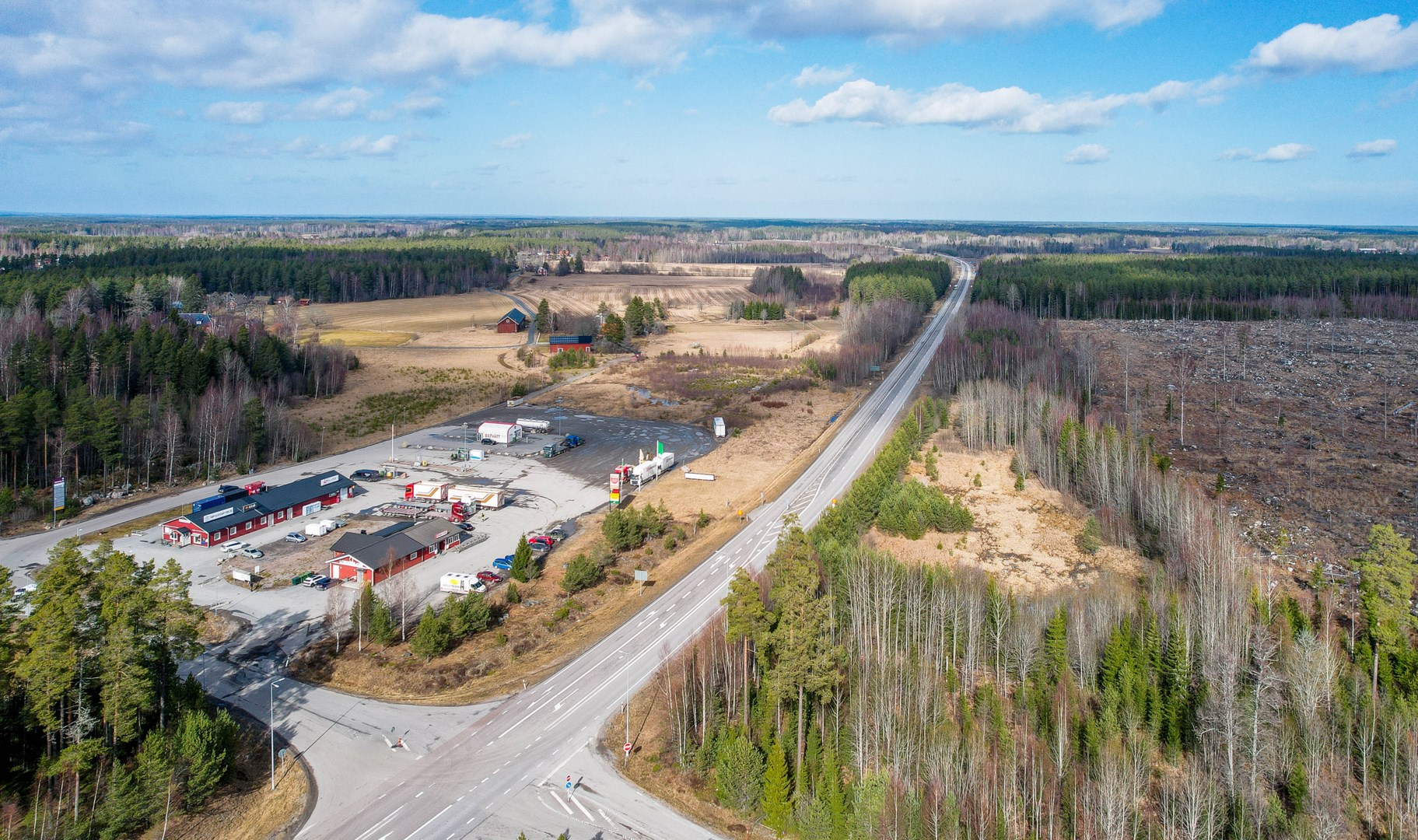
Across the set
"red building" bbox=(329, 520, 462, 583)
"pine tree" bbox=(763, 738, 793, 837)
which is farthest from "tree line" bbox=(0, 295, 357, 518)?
"pine tree" bbox=(763, 738, 793, 837)

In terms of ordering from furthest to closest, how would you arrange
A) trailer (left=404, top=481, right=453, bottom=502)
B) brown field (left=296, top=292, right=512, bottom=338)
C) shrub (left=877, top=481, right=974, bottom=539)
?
brown field (left=296, top=292, right=512, bottom=338)
trailer (left=404, top=481, right=453, bottom=502)
shrub (left=877, top=481, right=974, bottom=539)

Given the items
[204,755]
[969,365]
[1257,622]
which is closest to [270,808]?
[204,755]

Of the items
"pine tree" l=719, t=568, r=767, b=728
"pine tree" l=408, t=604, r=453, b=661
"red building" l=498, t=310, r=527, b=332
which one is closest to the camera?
"pine tree" l=719, t=568, r=767, b=728

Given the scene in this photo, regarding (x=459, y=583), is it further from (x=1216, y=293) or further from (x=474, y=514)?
(x=1216, y=293)

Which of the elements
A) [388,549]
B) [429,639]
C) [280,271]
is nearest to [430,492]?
[388,549]

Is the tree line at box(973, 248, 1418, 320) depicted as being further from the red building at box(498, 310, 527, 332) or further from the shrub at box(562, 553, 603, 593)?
the shrub at box(562, 553, 603, 593)

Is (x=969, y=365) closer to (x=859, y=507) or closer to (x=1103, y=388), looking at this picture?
(x=1103, y=388)
